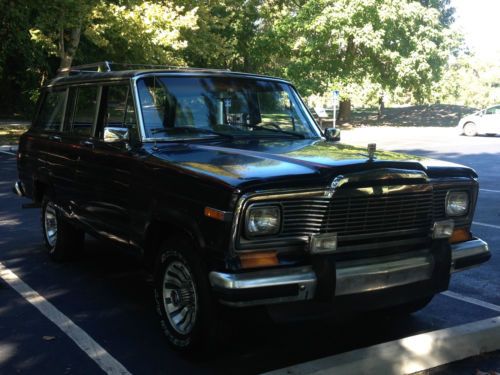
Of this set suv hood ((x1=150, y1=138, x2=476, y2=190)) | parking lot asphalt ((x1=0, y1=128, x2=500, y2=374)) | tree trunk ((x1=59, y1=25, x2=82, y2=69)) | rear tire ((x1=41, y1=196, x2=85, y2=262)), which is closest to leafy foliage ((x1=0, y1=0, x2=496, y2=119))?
tree trunk ((x1=59, y1=25, x2=82, y2=69))

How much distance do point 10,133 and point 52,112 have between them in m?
19.5

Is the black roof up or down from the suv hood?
up

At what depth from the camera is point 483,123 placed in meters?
26.6

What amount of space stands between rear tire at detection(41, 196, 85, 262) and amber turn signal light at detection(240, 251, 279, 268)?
318 centimetres

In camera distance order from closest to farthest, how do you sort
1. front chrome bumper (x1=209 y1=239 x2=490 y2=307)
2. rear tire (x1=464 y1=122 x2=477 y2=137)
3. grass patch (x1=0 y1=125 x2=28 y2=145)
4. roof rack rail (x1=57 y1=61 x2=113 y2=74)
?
front chrome bumper (x1=209 y1=239 x2=490 y2=307) → roof rack rail (x1=57 y1=61 x2=113 y2=74) → grass patch (x1=0 y1=125 x2=28 y2=145) → rear tire (x1=464 y1=122 x2=477 y2=137)

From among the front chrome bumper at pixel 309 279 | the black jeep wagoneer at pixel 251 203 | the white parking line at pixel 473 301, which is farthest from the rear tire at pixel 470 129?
the front chrome bumper at pixel 309 279

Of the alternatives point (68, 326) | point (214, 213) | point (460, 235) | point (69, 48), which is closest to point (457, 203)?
point (460, 235)

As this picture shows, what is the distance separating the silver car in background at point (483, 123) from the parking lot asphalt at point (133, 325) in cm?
2167

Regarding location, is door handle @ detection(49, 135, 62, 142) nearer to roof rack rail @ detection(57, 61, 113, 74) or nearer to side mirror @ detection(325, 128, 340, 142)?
roof rack rail @ detection(57, 61, 113, 74)

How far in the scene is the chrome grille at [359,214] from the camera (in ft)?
11.2

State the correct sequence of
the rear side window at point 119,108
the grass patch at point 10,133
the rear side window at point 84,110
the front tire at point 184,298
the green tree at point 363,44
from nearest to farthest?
the front tire at point 184,298 → the rear side window at point 119,108 → the rear side window at point 84,110 → the grass patch at point 10,133 → the green tree at point 363,44

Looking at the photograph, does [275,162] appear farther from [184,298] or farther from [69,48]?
[69,48]

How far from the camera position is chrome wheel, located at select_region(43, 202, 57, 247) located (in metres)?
6.30

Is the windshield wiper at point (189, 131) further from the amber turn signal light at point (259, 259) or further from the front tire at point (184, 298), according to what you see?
the amber turn signal light at point (259, 259)
